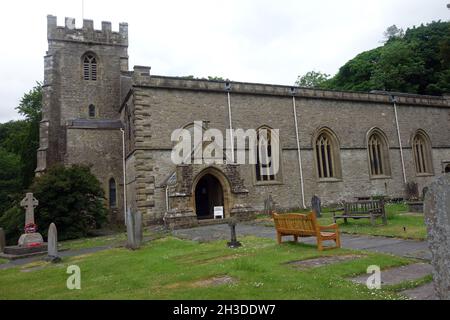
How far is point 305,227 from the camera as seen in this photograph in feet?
30.6

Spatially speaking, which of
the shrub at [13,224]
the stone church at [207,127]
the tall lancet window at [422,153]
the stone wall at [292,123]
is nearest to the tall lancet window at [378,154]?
the stone church at [207,127]

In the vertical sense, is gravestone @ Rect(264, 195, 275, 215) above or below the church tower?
below

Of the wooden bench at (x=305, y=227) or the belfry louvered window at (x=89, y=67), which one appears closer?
the wooden bench at (x=305, y=227)

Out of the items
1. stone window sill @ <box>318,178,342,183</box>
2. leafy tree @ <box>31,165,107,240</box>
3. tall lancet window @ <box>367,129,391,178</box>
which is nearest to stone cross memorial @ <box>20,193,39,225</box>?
leafy tree @ <box>31,165,107,240</box>

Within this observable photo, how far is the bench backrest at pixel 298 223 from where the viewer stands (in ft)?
29.4

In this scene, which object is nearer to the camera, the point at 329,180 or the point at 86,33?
the point at 329,180

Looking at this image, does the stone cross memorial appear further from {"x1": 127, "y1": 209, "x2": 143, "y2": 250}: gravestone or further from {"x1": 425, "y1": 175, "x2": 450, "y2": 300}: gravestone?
{"x1": 425, "y1": 175, "x2": 450, "y2": 300}: gravestone

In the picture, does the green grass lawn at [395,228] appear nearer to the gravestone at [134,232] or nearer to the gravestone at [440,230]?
the gravestone at [440,230]

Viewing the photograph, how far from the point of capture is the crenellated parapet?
26.7 meters

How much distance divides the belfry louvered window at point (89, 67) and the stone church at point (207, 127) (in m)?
0.07

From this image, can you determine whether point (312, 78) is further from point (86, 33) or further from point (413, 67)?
point (86, 33)

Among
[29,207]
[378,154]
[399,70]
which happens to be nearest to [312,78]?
[399,70]

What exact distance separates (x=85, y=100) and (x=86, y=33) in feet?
17.4
